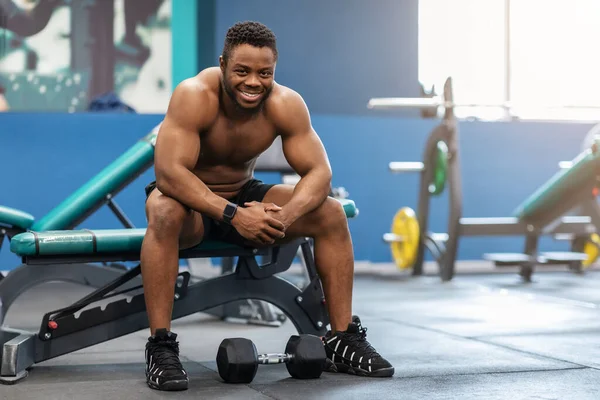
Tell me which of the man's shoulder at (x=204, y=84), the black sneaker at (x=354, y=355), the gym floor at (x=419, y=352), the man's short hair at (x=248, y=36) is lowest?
the gym floor at (x=419, y=352)

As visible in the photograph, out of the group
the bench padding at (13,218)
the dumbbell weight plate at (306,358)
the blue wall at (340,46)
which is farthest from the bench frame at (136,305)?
the blue wall at (340,46)

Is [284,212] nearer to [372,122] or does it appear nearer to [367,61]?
[372,122]

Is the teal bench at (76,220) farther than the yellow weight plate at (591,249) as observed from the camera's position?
No

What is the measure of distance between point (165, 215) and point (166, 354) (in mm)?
350

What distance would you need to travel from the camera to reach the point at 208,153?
254 centimetres

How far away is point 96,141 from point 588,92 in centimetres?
421

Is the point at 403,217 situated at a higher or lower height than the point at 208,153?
lower

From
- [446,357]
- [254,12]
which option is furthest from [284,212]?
[254,12]

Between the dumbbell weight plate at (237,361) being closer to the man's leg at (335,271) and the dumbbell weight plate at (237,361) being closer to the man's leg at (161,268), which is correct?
the man's leg at (161,268)

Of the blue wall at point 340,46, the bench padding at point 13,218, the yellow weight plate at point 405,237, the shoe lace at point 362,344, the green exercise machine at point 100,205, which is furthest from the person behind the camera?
the blue wall at point 340,46

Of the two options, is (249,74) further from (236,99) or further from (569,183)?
(569,183)

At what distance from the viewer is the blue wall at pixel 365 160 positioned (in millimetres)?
5473

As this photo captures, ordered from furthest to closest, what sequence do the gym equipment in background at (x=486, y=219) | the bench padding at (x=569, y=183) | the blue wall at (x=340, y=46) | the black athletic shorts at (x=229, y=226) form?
the blue wall at (x=340, y=46) < the gym equipment in background at (x=486, y=219) < the bench padding at (x=569, y=183) < the black athletic shorts at (x=229, y=226)

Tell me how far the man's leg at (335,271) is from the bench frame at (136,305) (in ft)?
0.73
